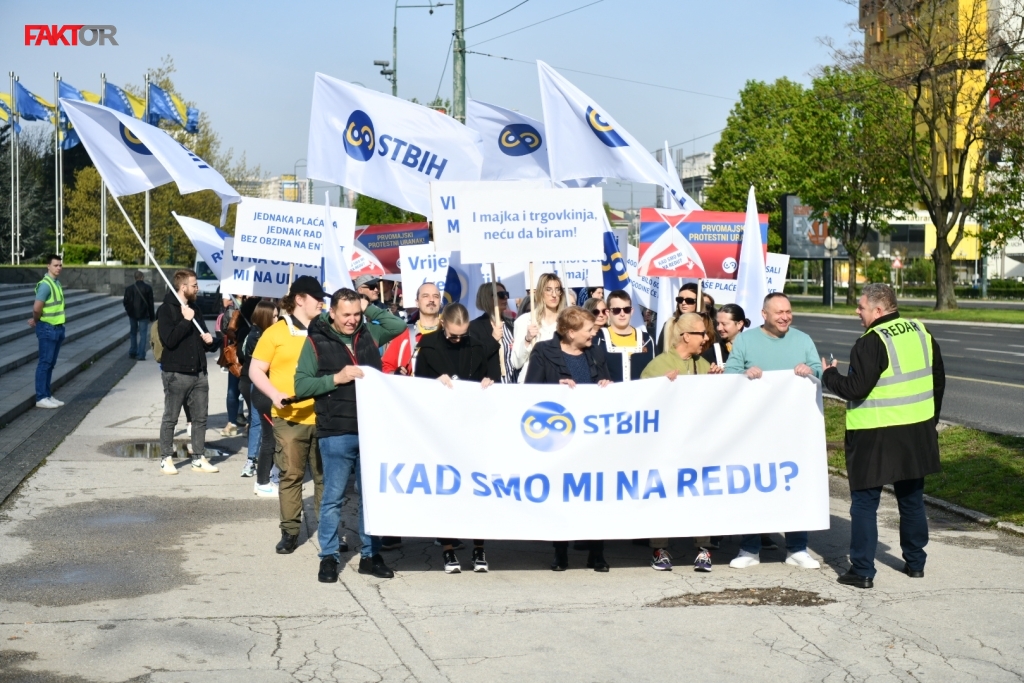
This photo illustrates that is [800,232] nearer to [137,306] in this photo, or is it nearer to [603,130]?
[137,306]

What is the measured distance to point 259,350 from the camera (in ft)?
26.9

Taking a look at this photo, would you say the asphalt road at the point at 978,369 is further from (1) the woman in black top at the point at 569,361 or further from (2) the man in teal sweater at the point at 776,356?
(1) the woman in black top at the point at 569,361

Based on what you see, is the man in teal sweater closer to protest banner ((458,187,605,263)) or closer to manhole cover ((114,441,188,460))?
protest banner ((458,187,605,263))

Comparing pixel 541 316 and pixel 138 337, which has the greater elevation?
pixel 541 316

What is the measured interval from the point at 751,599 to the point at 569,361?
1867mm

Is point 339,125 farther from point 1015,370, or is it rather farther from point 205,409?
point 1015,370

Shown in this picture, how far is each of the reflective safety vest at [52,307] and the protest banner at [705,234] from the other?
793 cm

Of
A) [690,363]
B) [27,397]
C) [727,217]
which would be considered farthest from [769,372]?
[27,397]

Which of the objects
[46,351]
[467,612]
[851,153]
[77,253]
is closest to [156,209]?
[77,253]

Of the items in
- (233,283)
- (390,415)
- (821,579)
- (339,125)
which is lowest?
(821,579)

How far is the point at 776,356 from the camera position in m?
7.74

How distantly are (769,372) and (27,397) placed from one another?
437 inches

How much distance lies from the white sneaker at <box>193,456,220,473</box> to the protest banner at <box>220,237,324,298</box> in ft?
5.54

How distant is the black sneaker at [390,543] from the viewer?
324 inches
